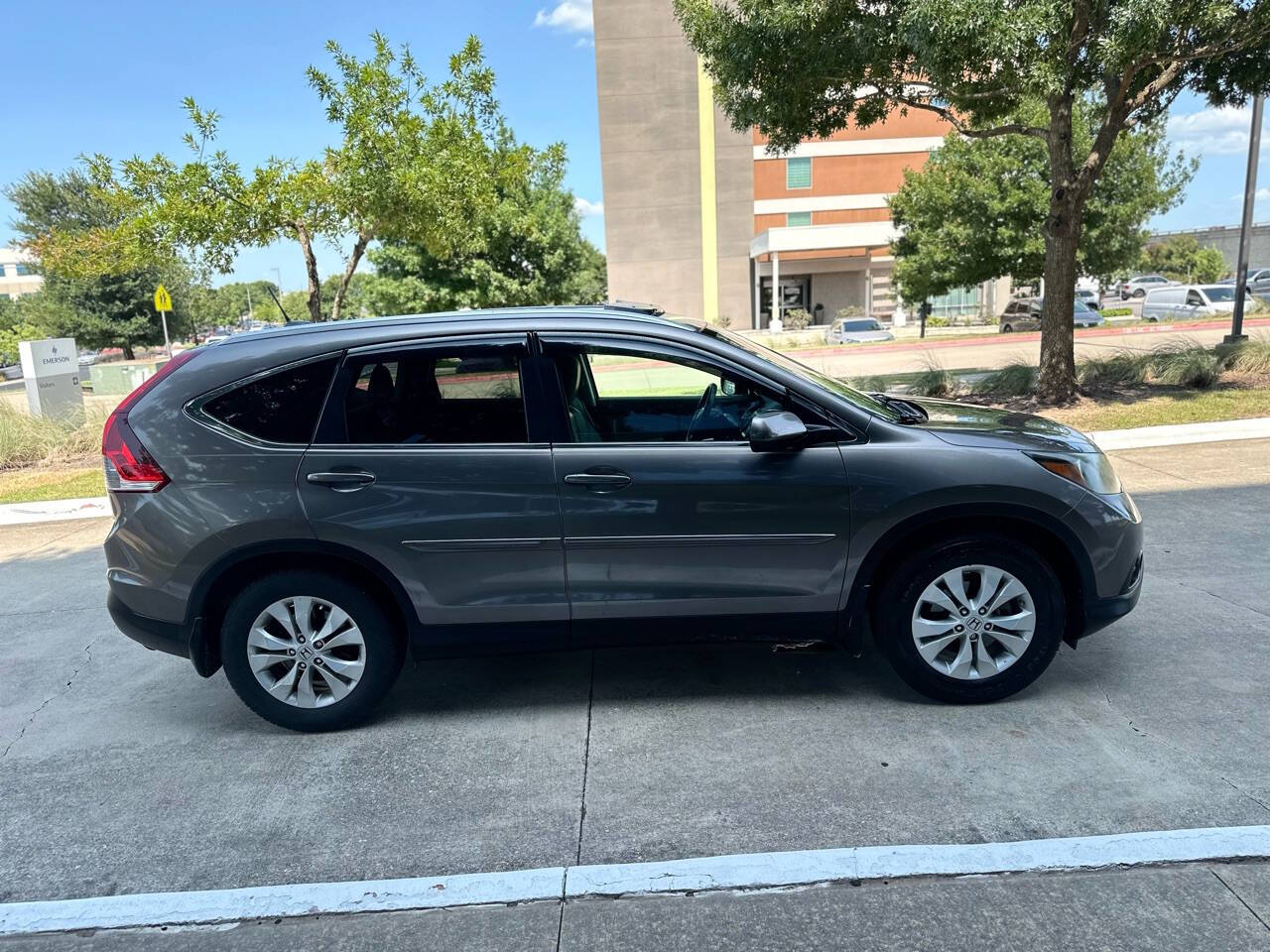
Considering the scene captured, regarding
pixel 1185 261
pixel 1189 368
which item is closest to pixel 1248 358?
pixel 1189 368

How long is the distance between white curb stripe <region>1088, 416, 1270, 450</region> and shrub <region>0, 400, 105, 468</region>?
13.9 m

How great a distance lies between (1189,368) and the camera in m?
13.0

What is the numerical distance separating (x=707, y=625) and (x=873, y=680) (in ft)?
3.28

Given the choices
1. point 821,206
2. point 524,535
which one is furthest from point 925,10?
point 821,206

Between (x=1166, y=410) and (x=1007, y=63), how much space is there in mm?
5109

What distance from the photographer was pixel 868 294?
51562mm

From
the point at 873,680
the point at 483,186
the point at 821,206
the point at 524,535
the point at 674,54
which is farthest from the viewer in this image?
the point at 821,206

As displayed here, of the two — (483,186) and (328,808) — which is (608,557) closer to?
(328,808)

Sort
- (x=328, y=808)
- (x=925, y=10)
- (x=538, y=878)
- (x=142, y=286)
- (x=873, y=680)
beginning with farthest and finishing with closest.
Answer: (x=142, y=286)
(x=925, y=10)
(x=873, y=680)
(x=328, y=808)
(x=538, y=878)

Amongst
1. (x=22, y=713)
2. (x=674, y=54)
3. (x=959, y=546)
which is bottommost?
(x=22, y=713)

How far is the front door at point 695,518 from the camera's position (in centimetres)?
380

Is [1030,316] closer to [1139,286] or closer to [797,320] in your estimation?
[797,320]

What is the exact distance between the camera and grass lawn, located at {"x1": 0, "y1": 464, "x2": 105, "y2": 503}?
34.8 feet

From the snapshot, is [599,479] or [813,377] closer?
[599,479]
